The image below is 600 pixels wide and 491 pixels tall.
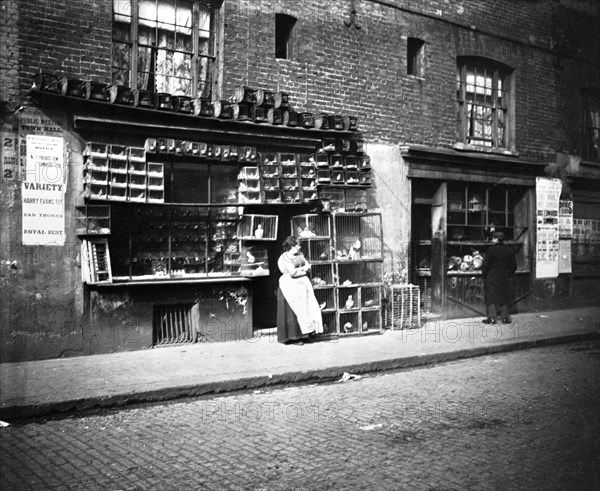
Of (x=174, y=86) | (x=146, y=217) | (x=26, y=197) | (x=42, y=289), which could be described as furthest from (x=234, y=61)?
(x=42, y=289)

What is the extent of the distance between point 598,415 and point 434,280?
298 inches

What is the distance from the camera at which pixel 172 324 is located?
34.2ft

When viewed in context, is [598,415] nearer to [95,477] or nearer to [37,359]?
[95,477]

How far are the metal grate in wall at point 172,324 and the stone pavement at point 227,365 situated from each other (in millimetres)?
285

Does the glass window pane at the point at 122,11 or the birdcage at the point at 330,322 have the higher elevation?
the glass window pane at the point at 122,11

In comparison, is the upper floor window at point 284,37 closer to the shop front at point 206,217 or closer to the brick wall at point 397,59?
the brick wall at point 397,59

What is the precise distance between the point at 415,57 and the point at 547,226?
5.75 m

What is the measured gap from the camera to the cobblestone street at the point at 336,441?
4652mm

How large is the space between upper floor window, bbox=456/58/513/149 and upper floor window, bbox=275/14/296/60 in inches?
179

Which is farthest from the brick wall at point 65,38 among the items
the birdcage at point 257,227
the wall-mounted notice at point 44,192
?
the birdcage at point 257,227

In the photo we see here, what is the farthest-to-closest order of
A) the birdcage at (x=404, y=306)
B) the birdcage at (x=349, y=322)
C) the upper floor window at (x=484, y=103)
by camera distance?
the upper floor window at (x=484, y=103) → the birdcage at (x=404, y=306) → the birdcage at (x=349, y=322)

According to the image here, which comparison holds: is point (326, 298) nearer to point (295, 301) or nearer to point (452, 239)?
point (295, 301)

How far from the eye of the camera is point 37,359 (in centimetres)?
903

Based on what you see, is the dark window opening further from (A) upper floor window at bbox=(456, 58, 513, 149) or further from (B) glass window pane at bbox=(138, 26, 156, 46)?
(B) glass window pane at bbox=(138, 26, 156, 46)
